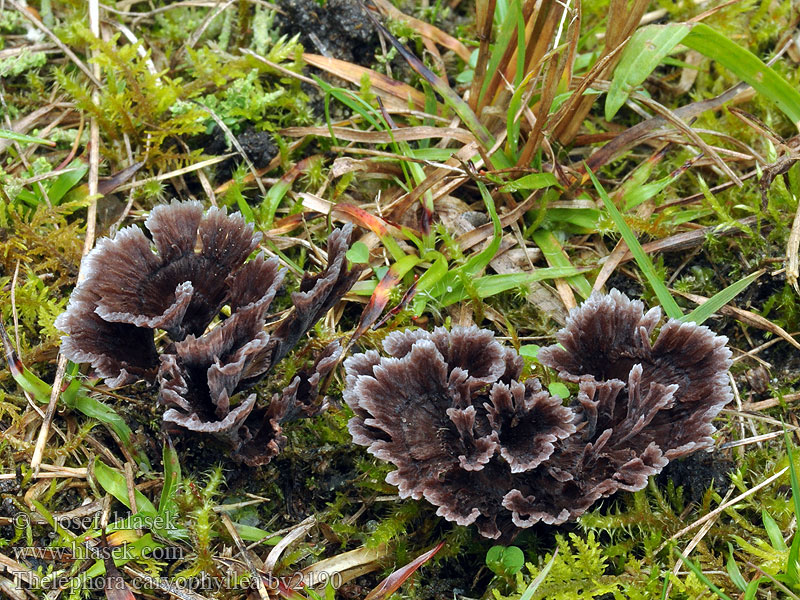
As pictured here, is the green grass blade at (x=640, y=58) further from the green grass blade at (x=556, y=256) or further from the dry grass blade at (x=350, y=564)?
the dry grass blade at (x=350, y=564)

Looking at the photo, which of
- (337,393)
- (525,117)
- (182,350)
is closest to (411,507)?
(337,393)

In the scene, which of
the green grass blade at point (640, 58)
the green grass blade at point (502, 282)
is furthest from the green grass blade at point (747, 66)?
the green grass blade at point (502, 282)

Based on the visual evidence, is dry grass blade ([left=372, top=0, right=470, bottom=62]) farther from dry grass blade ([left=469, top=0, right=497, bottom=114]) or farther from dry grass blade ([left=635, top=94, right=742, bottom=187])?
dry grass blade ([left=635, top=94, right=742, bottom=187])

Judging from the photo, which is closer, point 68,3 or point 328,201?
point 328,201

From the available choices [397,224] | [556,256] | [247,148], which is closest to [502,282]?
[556,256]

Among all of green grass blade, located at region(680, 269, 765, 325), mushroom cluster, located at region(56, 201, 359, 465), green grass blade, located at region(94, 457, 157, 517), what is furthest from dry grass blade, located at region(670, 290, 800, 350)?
green grass blade, located at region(94, 457, 157, 517)

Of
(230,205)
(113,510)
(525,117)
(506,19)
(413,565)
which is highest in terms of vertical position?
(506,19)

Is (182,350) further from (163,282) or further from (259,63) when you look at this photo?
(259,63)
